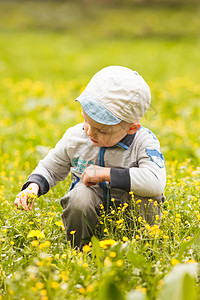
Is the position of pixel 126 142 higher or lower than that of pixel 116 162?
higher

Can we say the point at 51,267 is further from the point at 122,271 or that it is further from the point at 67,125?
the point at 67,125

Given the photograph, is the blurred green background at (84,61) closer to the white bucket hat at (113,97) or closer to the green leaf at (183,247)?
the white bucket hat at (113,97)

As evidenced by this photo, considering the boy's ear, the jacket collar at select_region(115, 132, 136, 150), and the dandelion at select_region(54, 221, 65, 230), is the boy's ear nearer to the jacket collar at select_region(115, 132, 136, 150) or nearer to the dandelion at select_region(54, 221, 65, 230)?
the jacket collar at select_region(115, 132, 136, 150)

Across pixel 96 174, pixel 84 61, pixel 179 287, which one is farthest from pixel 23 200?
pixel 84 61

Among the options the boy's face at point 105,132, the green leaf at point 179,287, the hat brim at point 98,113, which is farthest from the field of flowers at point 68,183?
the hat brim at point 98,113

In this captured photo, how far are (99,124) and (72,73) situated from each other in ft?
22.2

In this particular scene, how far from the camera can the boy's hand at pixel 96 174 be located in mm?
2250

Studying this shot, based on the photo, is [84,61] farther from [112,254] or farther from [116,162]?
[112,254]

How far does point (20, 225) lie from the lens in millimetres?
2268

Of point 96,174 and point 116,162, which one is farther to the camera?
point 116,162

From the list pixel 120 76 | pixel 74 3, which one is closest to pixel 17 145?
pixel 120 76

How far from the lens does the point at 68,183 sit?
120 inches

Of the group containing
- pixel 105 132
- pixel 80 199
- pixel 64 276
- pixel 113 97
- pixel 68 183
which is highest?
pixel 113 97

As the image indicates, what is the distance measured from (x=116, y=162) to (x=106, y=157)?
6 centimetres
